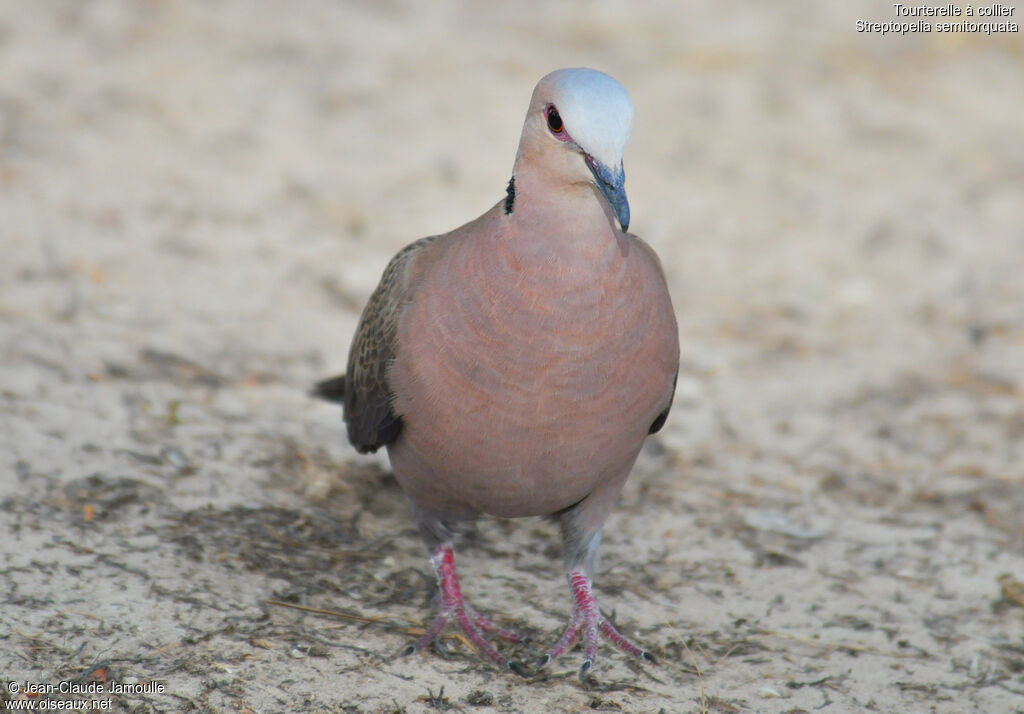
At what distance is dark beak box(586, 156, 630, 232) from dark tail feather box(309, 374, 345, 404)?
1812 mm

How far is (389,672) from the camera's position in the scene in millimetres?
3459

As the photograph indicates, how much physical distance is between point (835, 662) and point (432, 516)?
1361mm

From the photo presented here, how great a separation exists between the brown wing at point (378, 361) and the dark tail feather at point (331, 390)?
482 mm

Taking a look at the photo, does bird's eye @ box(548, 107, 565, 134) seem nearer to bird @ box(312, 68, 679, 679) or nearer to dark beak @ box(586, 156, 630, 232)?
bird @ box(312, 68, 679, 679)

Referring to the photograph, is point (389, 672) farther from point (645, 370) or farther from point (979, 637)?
point (979, 637)

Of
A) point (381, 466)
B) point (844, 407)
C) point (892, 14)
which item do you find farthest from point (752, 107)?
point (381, 466)

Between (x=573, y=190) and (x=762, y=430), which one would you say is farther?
(x=762, y=430)

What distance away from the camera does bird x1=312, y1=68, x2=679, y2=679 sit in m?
3.19

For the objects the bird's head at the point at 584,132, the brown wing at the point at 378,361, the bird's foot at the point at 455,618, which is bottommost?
the bird's foot at the point at 455,618

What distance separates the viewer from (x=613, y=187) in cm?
300

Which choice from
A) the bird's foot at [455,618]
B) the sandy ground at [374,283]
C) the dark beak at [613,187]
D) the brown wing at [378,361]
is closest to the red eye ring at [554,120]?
the dark beak at [613,187]

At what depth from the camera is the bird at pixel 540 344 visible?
319cm

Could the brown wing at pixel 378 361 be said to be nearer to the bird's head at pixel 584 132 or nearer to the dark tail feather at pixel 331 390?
the dark tail feather at pixel 331 390

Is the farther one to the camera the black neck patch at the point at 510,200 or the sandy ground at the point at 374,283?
the sandy ground at the point at 374,283
